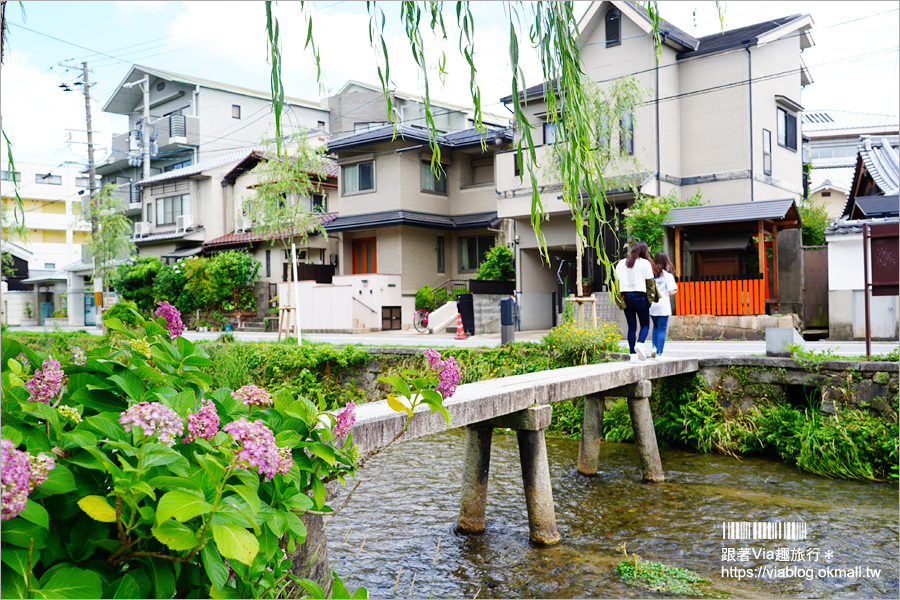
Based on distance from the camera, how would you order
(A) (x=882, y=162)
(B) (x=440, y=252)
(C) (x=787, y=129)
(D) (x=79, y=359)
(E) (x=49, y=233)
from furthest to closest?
(E) (x=49, y=233), (B) (x=440, y=252), (C) (x=787, y=129), (A) (x=882, y=162), (D) (x=79, y=359)

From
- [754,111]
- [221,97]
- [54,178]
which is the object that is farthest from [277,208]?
[54,178]

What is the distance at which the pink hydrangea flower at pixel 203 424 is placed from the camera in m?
2.03

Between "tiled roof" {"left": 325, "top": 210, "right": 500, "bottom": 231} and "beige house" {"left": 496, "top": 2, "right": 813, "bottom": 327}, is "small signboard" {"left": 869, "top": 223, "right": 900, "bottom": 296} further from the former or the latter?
"tiled roof" {"left": 325, "top": 210, "right": 500, "bottom": 231}

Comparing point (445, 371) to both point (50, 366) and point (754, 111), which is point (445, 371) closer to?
point (50, 366)

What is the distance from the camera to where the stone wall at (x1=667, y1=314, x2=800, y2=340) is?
16109 mm

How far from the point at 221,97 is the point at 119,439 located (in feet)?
133

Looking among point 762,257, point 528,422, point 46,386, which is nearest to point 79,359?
point 46,386

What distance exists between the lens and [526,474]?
21.6ft

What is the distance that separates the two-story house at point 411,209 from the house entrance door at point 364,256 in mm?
42

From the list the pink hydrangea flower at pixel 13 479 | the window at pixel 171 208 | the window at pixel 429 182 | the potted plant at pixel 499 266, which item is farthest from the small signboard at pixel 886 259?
the window at pixel 171 208

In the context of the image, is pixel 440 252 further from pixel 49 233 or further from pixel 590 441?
pixel 49 233

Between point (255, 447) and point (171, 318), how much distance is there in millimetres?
1146

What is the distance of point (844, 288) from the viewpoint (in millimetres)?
15742

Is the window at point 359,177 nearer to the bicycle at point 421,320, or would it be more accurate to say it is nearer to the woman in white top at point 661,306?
the bicycle at point 421,320
